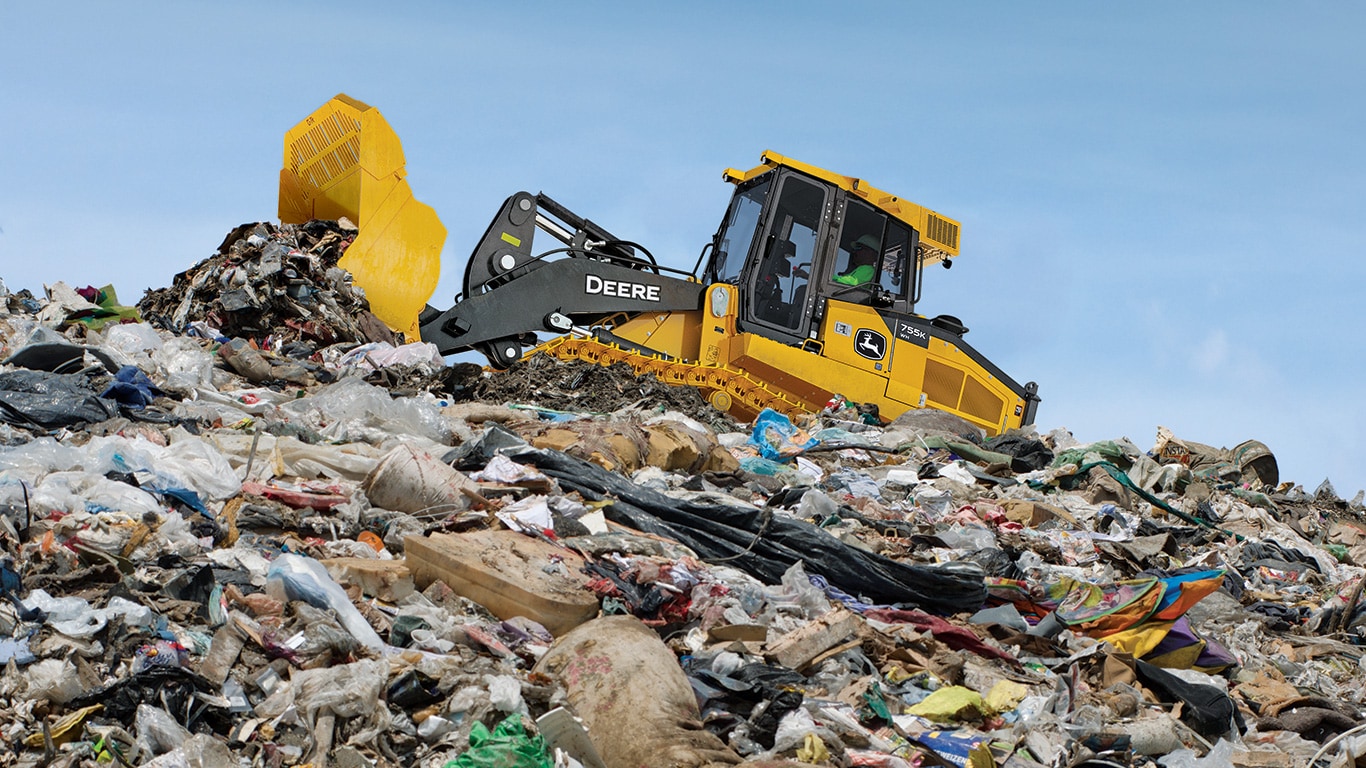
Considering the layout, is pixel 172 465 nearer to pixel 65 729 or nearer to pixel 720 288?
pixel 65 729

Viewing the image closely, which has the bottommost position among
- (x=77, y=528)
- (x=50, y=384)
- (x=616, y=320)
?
(x=77, y=528)

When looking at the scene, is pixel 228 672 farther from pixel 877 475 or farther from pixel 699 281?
pixel 699 281

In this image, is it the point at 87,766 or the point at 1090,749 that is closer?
the point at 87,766

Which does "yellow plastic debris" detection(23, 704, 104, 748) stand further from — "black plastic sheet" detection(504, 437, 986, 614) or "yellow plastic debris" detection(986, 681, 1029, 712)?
"yellow plastic debris" detection(986, 681, 1029, 712)

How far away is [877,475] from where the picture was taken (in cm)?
943

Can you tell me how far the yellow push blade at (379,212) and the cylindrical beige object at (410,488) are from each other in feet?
18.6

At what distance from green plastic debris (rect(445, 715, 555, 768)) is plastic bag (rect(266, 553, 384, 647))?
691mm

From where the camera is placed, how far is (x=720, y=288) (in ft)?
40.5

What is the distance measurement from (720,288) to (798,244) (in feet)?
2.91

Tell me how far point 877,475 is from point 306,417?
4.03 metres

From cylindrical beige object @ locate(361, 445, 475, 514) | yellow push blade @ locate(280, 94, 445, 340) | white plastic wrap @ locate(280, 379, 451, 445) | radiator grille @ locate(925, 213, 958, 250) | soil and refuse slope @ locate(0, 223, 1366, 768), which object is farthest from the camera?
radiator grille @ locate(925, 213, 958, 250)

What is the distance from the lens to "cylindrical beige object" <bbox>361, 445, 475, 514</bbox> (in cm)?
597

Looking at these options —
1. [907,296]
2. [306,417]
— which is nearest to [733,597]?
[306,417]

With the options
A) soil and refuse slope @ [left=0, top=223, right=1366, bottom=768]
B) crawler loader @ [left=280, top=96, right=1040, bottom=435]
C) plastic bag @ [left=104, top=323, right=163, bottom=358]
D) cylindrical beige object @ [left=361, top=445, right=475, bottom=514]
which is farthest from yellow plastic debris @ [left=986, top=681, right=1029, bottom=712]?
crawler loader @ [left=280, top=96, right=1040, bottom=435]
